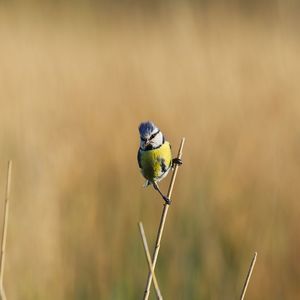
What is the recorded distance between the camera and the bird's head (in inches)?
41.8

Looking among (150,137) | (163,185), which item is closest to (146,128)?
(150,137)

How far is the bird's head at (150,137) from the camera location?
1062 mm

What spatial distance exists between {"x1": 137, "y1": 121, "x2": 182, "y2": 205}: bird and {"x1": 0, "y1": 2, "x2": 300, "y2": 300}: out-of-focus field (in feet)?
3.31

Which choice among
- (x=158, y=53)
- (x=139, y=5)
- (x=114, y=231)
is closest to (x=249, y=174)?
(x=114, y=231)

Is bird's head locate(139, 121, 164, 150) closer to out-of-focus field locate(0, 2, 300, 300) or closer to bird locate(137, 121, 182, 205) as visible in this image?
bird locate(137, 121, 182, 205)

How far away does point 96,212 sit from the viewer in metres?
2.27

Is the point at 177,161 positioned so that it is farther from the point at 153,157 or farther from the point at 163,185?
the point at 163,185

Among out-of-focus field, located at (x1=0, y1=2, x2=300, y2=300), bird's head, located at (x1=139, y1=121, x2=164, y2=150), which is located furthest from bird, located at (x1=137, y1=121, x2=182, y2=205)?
out-of-focus field, located at (x1=0, y1=2, x2=300, y2=300)

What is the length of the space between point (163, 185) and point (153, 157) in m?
1.44

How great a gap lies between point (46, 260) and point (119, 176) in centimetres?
43

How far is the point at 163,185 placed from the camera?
2523 millimetres

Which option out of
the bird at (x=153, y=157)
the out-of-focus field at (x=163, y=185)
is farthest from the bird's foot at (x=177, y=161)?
the out-of-focus field at (x=163, y=185)

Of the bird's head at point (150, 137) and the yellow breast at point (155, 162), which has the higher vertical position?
the bird's head at point (150, 137)

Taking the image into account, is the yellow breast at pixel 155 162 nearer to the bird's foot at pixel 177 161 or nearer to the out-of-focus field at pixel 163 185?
the bird's foot at pixel 177 161
